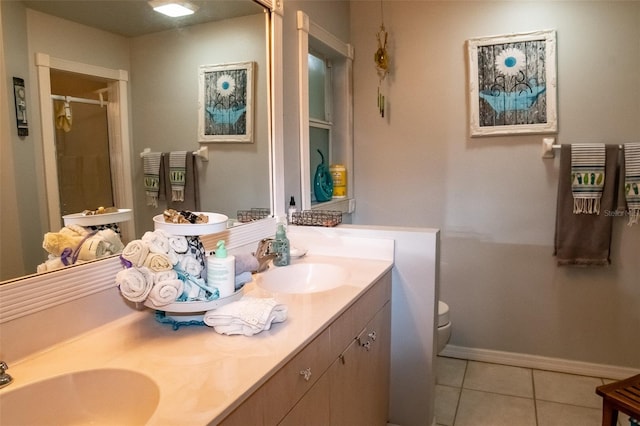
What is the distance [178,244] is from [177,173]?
1.53ft

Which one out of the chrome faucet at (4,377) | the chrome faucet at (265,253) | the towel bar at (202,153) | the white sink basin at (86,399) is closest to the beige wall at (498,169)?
the chrome faucet at (265,253)

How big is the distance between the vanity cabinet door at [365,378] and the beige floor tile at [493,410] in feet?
1.75

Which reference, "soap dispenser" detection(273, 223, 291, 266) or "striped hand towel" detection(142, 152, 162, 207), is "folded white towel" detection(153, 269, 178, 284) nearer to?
"striped hand towel" detection(142, 152, 162, 207)

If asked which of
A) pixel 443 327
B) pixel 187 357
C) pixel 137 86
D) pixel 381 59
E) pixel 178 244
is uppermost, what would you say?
pixel 381 59

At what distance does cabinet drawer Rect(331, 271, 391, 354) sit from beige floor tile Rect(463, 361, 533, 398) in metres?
1.10

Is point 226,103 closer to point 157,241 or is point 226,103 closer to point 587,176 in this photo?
point 157,241

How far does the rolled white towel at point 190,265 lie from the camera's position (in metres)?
1.14

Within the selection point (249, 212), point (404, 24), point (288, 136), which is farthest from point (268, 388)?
point (404, 24)

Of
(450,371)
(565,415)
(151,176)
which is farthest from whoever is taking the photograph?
(450,371)

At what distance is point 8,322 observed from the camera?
37.6 inches

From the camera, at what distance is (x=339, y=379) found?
4.45ft

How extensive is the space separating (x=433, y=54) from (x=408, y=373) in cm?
190

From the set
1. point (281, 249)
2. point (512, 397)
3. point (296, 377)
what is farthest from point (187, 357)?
point (512, 397)

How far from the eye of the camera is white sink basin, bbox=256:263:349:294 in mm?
1699
